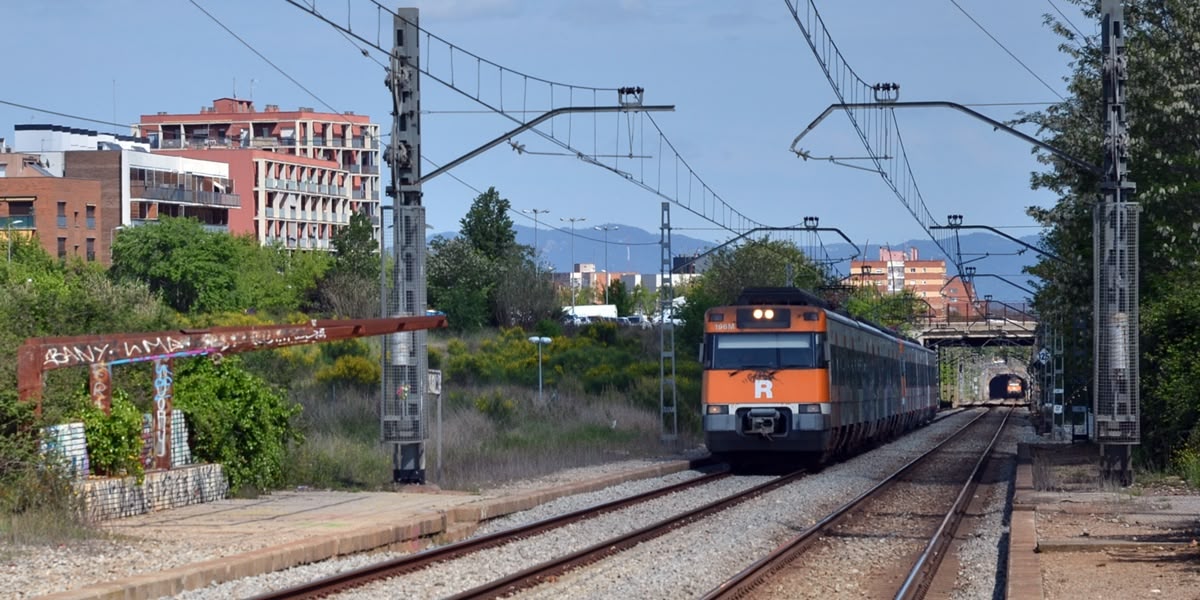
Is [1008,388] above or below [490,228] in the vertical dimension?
below

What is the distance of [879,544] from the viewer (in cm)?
1805

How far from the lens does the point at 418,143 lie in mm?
22484

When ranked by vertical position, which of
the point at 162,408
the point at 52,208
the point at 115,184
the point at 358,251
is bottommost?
the point at 162,408

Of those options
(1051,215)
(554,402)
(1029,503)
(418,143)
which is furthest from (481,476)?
(554,402)

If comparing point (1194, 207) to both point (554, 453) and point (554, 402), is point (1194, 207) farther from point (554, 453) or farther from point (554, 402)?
point (554, 402)

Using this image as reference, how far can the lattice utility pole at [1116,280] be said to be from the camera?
22750 mm

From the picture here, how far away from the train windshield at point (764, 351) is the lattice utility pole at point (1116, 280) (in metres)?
6.63

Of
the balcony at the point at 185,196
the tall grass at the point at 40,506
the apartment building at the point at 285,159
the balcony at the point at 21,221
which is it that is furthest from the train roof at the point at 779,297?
the apartment building at the point at 285,159

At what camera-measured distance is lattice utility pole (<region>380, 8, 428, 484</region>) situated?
2198cm

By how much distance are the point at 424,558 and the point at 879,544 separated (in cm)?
597

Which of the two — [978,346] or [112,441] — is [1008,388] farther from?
[112,441]

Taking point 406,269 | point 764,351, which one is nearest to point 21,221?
point 764,351

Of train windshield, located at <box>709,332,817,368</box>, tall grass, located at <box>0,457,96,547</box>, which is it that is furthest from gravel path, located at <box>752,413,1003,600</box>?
tall grass, located at <box>0,457,96,547</box>

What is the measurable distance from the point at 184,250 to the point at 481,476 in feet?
225
